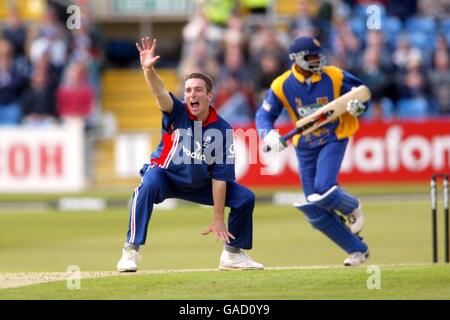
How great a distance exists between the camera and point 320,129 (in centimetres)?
1299

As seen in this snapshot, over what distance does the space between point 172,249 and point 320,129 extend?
4.48 m

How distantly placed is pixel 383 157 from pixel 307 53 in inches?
406

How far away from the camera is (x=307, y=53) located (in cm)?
1287

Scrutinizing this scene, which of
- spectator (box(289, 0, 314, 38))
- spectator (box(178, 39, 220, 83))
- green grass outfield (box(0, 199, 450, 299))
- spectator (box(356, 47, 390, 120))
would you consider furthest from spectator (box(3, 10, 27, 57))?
spectator (box(356, 47, 390, 120))

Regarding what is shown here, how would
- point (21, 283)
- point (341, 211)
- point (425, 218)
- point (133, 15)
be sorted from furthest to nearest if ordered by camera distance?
point (133, 15) → point (425, 218) → point (341, 211) → point (21, 283)

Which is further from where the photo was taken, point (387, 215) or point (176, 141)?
point (387, 215)

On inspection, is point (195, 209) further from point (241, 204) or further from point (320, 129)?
point (241, 204)

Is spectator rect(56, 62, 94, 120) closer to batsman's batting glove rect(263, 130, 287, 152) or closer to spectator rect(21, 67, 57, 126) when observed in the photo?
spectator rect(21, 67, 57, 126)

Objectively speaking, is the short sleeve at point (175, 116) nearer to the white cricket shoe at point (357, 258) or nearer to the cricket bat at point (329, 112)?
the cricket bat at point (329, 112)

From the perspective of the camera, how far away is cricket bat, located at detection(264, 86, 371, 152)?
41.9ft

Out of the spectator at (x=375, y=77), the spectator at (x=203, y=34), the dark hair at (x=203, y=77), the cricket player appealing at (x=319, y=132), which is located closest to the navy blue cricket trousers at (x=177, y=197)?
the dark hair at (x=203, y=77)

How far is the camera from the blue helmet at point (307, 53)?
12.8 meters
